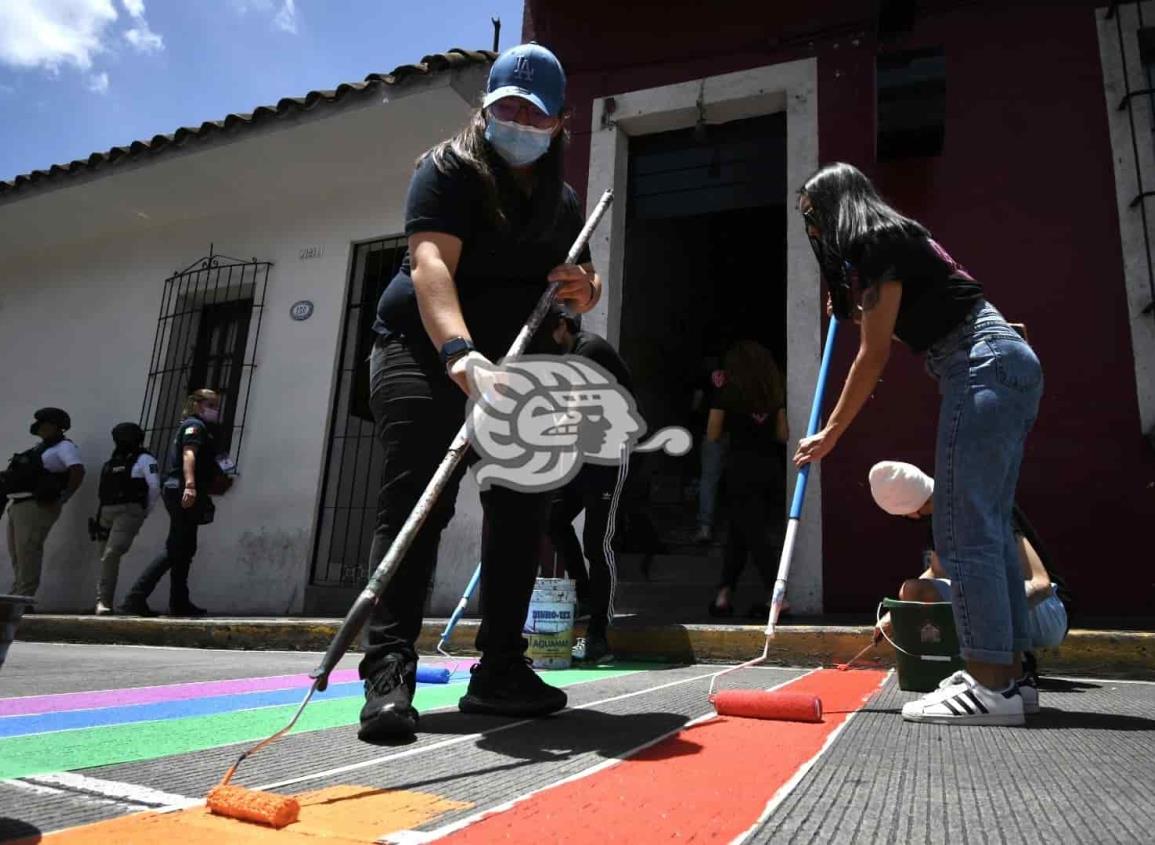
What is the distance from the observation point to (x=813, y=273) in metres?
5.02

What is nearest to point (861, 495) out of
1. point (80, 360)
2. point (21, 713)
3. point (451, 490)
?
point (451, 490)

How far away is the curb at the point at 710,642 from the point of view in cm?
306

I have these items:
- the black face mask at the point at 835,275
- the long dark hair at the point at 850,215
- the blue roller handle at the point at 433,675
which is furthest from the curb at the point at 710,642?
the long dark hair at the point at 850,215

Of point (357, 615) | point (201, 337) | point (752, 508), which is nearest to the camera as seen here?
point (357, 615)

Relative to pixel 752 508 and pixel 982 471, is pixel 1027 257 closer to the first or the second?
pixel 752 508

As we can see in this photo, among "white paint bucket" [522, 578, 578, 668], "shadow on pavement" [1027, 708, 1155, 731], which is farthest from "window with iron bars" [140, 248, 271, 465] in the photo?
"shadow on pavement" [1027, 708, 1155, 731]

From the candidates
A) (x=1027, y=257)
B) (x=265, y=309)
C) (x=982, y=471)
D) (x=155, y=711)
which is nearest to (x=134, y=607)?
(x=265, y=309)

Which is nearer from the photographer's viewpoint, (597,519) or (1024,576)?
(1024,576)

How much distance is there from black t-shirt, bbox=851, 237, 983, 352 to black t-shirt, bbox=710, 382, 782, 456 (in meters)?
2.40

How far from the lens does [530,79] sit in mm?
1990

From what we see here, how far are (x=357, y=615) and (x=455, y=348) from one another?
599 millimetres

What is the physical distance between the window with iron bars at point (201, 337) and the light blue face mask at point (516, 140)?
596 centimetres

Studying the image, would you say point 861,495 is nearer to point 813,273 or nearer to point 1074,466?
point 1074,466

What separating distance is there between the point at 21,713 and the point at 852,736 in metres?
2.11
